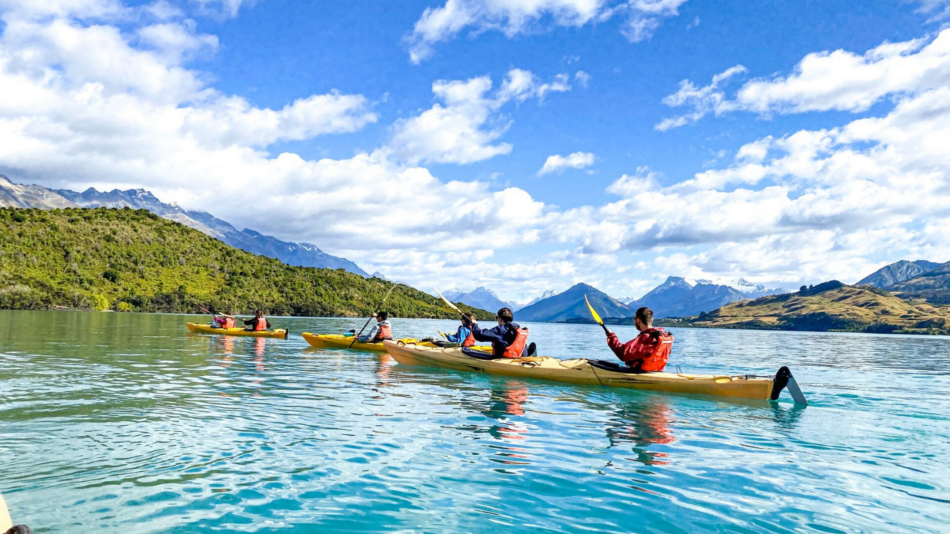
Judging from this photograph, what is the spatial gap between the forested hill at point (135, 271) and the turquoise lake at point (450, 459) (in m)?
127

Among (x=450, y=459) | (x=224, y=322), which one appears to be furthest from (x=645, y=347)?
(x=224, y=322)

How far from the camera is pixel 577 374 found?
19.7 meters

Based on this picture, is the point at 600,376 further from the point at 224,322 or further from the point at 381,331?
the point at 224,322

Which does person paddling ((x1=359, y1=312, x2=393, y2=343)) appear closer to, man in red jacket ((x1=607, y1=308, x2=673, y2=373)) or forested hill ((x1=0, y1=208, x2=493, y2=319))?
man in red jacket ((x1=607, y1=308, x2=673, y2=373))

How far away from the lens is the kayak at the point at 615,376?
17422 mm

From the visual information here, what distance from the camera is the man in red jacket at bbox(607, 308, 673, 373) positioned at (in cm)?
1758

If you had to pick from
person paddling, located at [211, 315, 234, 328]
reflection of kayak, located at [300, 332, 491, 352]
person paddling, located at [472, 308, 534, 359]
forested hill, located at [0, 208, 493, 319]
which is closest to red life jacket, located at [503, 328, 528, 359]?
person paddling, located at [472, 308, 534, 359]

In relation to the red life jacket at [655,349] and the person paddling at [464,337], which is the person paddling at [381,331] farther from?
the red life jacket at [655,349]

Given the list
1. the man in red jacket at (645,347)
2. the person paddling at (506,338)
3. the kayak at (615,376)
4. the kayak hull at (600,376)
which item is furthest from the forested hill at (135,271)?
the man in red jacket at (645,347)

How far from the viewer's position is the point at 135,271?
15288 cm

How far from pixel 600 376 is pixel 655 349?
2.15 metres

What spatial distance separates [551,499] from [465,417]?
20.4 ft

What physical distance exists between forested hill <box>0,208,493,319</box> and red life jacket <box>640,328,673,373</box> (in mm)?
132003

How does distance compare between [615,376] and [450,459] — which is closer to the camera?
[450,459]
